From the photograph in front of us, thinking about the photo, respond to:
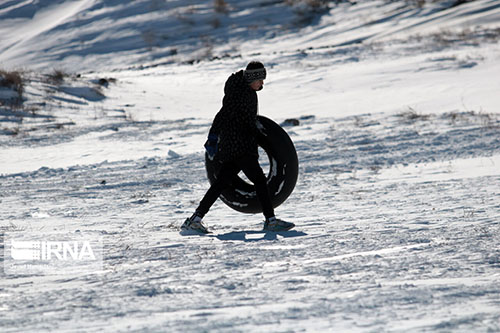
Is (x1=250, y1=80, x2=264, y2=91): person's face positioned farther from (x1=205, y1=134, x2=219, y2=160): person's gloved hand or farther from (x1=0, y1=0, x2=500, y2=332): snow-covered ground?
(x1=0, y1=0, x2=500, y2=332): snow-covered ground

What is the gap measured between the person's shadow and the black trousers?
0.65 ft

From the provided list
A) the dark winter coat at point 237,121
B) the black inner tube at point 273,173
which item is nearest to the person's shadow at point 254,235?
the black inner tube at point 273,173

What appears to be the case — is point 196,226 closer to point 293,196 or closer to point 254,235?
point 254,235

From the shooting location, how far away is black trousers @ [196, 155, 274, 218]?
17.8ft

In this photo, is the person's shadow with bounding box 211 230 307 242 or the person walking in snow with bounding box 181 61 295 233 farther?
the person walking in snow with bounding box 181 61 295 233

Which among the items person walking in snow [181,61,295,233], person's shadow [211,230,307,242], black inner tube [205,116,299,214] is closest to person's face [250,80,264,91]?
person walking in snow [181,61,295,233]

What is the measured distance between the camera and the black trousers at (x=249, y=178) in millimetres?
5418

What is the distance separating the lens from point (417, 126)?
38.7 feet

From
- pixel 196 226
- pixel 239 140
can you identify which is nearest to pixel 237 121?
pixel 239 140

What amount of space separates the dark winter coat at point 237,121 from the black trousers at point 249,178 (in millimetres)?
77

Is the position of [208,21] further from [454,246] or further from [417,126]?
[454,246]

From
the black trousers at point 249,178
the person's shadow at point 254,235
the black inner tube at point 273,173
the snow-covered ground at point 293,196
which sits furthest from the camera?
the black inner tube at point 273,173

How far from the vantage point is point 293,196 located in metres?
7.55

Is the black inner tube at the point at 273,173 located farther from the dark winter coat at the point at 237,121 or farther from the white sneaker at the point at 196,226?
the white sneaker at the point at 196,226
